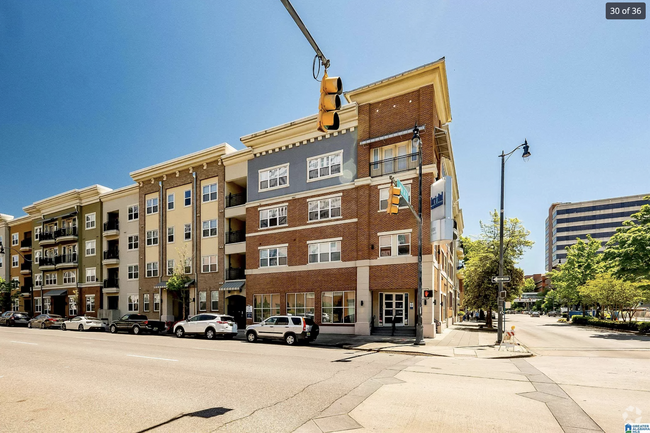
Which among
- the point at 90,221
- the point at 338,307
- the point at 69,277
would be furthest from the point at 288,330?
the point at 69,277

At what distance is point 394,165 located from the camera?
25141 millimetres

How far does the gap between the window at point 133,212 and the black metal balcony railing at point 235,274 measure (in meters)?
14.1

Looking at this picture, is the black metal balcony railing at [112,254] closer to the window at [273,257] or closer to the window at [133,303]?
the window at [133,303]

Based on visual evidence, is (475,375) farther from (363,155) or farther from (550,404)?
(363,155)

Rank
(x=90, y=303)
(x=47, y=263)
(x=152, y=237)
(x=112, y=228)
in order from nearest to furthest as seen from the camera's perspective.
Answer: (x=152, y=237)
(x=112, y=228)
(x=90, y=303)
(x=47, y=263)

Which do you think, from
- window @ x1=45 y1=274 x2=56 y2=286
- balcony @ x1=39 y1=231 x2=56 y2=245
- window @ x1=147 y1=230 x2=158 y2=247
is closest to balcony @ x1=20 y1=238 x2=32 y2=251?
balcony @ x1=39 y1=231 x2=56 y2=245

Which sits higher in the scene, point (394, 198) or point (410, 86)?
point (410, 86)

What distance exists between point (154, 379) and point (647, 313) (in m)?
103

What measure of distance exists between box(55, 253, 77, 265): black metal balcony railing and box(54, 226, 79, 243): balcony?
1857 millimetres

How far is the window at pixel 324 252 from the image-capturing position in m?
26.8

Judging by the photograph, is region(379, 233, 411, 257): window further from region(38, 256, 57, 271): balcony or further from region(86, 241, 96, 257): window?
region(38, 256, 57, 271): balcony

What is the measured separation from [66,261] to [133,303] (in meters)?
13.2

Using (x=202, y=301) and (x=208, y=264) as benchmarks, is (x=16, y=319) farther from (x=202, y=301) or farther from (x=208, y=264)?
(x=208, y=264)

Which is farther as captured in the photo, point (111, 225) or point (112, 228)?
point (111, 225)
